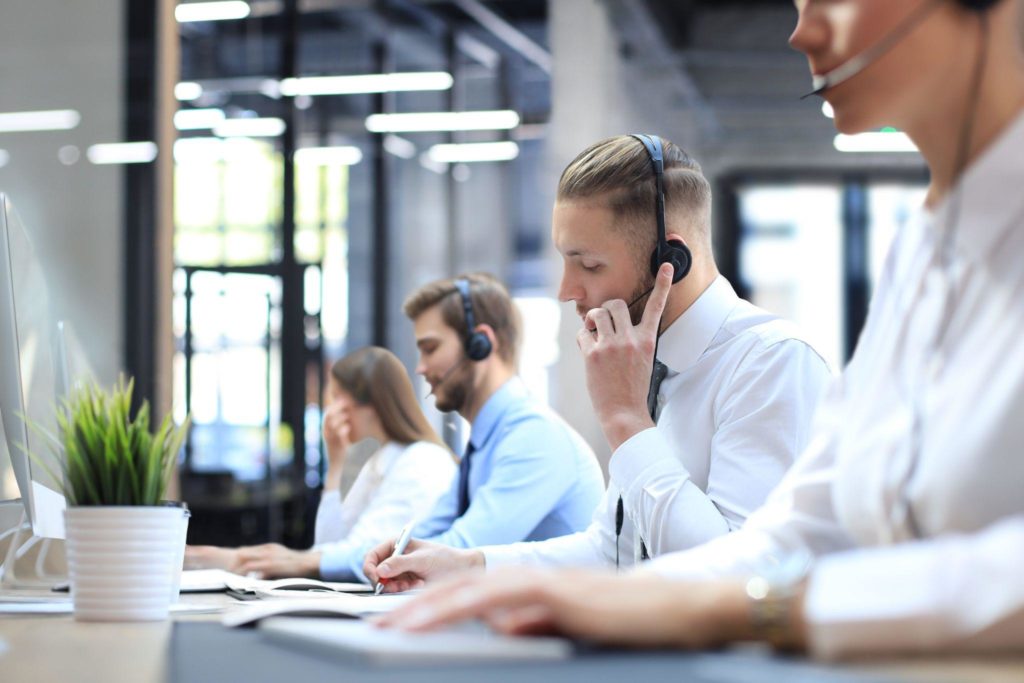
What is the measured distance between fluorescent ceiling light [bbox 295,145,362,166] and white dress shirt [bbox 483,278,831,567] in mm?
7288

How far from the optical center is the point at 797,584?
0.85 m

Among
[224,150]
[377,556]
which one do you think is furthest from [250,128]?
[377,556]

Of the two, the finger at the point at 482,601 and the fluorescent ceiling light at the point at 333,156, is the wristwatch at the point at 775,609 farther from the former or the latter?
the fluorescent ceiling light at the point at 333,156

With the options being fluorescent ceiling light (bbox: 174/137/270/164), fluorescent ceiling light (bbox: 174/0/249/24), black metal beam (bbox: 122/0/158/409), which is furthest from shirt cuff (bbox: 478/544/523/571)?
fluorescent ceiling light (bbox: 174/137/270/164)

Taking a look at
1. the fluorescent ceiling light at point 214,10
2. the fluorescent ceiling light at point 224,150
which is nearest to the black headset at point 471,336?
the fluorescent ceiling light at point 214,10

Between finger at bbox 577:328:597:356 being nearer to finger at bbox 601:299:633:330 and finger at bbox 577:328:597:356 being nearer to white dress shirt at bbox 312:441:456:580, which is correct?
finger at bbox 601:299:633:330

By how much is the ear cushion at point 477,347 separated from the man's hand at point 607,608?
2.40 m

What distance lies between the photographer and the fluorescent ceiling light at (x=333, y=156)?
9125 millimetres

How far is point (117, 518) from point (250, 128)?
6.52 m

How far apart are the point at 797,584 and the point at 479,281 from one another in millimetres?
2646

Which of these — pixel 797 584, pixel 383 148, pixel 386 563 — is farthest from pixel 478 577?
pixel 383 148

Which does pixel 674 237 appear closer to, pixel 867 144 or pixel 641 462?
pixel 641 462

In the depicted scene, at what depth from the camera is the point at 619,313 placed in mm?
1939

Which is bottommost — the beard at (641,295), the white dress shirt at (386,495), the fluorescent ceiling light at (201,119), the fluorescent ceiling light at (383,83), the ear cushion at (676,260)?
the white dress shirt at (386,495)
